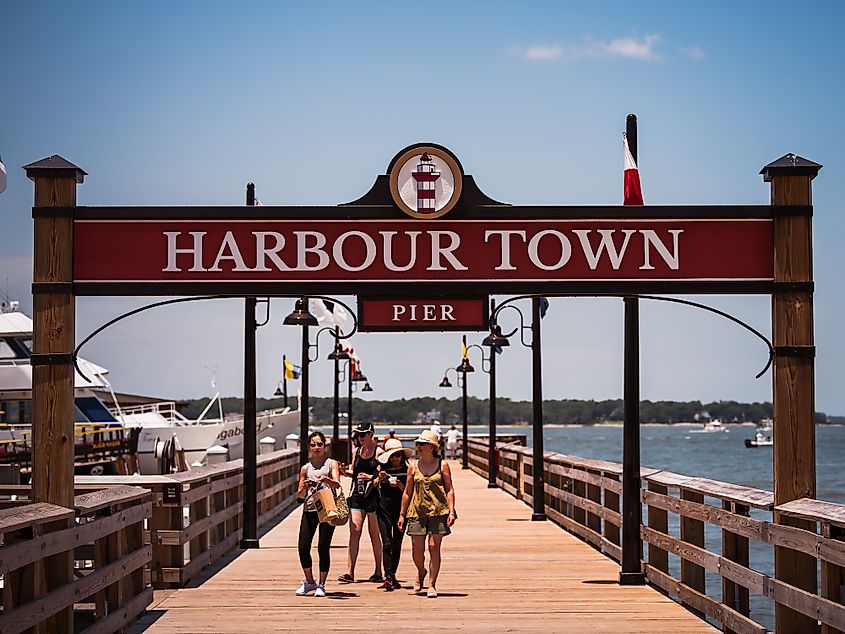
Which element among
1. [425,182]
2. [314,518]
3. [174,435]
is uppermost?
[425,182]

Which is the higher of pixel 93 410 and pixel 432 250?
pixel 432 250

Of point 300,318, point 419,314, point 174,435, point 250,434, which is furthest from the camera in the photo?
point 174,435

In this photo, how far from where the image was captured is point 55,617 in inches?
330

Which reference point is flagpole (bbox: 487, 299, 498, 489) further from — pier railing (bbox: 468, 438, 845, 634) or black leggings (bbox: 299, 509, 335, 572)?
black leggings (bbox: 299, 509, 335, 572)

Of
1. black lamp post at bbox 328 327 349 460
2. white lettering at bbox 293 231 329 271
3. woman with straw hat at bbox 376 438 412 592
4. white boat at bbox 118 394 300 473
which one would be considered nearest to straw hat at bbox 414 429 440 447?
woman with straw hat at bbox 376 438 412 592

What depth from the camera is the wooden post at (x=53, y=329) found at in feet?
29.7

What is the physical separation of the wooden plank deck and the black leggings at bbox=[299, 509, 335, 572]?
33 cm

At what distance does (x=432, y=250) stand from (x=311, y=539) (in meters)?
3.81

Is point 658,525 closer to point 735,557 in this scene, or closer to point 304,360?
point 735,557

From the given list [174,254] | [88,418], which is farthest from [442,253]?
[88,418]

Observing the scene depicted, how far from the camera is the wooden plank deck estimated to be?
402 inches

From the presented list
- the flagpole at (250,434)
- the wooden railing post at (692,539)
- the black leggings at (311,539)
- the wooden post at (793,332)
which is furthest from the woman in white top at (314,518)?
the wooden post at (793,332)

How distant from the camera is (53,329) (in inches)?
361

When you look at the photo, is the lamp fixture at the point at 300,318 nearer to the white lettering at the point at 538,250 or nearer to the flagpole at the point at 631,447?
the flagpole at the point at 631,447
